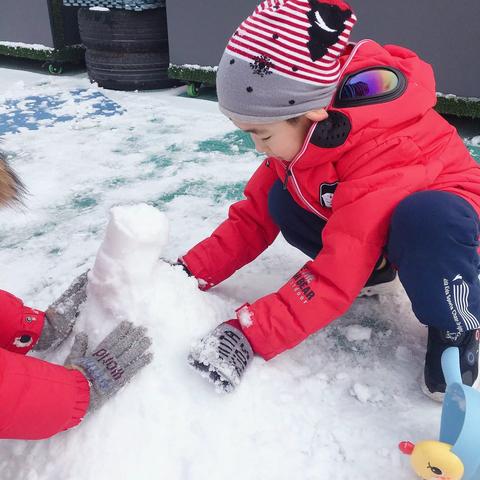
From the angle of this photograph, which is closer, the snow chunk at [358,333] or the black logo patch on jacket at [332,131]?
the black logo patch on jacket at [332,131]

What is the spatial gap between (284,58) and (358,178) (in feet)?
0.83

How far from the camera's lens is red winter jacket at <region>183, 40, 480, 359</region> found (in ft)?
3.16

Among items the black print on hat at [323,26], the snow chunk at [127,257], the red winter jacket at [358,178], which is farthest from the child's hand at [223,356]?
the black print on hat at [323,26]

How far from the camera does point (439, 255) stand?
0.90m

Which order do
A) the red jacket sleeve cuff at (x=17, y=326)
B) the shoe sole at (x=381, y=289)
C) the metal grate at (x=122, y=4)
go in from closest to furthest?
the red jacket sleeve cuff at (x=17, y=326)
the shoe sole at (x=381, y=289)
the metal grate at (x=122, y=4)

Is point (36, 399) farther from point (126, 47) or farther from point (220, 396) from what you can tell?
point (126, 47)

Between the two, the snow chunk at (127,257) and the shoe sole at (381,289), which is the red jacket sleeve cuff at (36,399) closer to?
the snow chunk at (127,257)

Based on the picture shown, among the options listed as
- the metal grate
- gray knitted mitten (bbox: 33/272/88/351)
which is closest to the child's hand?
gray knitted mitten (bbox: 33/272/88/351)

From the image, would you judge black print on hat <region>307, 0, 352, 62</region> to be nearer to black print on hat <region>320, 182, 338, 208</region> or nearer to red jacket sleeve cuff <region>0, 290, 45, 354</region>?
black print on hat <region>320, 182, 338, 208</region>

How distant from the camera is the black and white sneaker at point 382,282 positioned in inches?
44.4

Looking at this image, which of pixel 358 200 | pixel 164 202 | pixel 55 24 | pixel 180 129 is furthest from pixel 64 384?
pixel 55 24

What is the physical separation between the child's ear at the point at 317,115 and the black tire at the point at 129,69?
2.46 metres

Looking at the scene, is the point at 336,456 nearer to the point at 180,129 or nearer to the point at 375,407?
the point at 375,407

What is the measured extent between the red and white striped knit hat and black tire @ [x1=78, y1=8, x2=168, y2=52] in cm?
235
